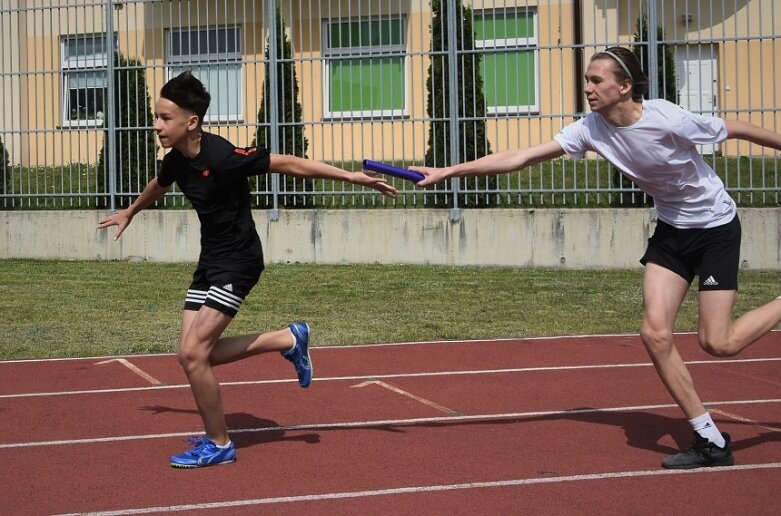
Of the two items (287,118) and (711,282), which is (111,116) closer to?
(287,118)

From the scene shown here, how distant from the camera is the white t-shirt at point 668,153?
623 centimetres

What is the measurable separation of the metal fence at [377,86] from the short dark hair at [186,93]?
33.3 feet

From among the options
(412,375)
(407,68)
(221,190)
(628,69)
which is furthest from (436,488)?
(407,68)

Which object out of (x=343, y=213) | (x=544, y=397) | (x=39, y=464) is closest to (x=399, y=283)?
(x=343, y=213)

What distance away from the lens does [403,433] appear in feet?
23.4

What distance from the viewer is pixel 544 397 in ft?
27.3

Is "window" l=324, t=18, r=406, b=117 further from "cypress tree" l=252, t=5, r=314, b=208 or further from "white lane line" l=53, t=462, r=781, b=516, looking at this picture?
"white lane line" l=53, t=462, r=781, b=516

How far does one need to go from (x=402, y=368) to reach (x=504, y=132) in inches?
325

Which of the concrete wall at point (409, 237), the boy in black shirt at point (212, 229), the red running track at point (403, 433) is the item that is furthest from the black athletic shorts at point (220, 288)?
the concrete wall at point (409, 237)

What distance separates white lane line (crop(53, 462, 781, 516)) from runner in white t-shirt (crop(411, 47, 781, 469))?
0.29 feet

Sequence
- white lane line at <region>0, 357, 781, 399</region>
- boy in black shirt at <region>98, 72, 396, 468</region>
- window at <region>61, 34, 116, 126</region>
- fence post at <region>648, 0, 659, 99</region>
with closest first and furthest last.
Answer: boy in black shirt at <region>98, 72, 396, 468</region> < white lane line at <region>0, 357, 781, 399</region> < fence post at <region>648, 0, 659, 99</region> < window at <region>61, 34, 116, 126</region>

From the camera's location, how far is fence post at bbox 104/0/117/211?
18.5 meters

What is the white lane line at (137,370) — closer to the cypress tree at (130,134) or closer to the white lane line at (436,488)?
the white lane line at (436,488)

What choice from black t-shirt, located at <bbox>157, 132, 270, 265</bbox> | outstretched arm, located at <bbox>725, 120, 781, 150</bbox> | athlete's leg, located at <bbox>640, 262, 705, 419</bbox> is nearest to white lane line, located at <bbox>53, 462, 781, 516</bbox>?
athlete's leg, located at <bbox>640, 262, 705, 419</bbox>
